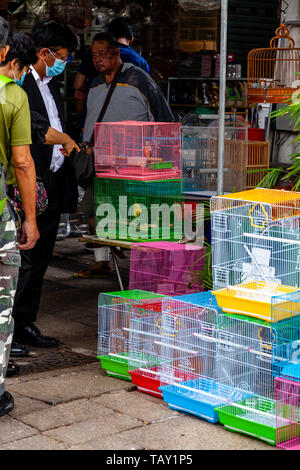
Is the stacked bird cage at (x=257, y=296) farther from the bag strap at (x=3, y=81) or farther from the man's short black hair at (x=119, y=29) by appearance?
the man's short black hair at (x=119, y=29)

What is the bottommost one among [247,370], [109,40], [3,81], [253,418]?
[253,418]

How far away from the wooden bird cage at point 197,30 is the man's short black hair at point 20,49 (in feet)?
23.6

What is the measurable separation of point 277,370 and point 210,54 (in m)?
8.20

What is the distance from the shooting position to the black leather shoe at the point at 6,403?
13.8ft

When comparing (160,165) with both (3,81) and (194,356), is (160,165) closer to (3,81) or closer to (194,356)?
(194,356)

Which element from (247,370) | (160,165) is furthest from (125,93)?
(247,370)

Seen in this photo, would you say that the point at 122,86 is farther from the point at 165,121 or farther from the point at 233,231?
the point at 233,231

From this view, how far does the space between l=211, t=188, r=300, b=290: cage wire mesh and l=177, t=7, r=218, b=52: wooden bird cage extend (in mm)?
Result: 7373

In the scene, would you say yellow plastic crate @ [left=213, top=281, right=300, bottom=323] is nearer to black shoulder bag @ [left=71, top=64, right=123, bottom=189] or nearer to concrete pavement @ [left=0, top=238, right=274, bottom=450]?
concrete pavement @ [left=0, top=238, right=274, bottom=450]

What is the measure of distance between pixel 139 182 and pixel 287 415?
7.89ft

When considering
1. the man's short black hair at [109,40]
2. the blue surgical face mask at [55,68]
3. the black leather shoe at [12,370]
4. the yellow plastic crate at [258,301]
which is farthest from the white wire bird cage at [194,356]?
the man's short black hair at [109,40]

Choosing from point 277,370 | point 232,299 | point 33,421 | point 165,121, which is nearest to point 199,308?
point 232,299

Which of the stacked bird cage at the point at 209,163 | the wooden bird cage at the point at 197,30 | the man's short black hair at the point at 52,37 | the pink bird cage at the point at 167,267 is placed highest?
the wooden bird cage at the point at 197,30
